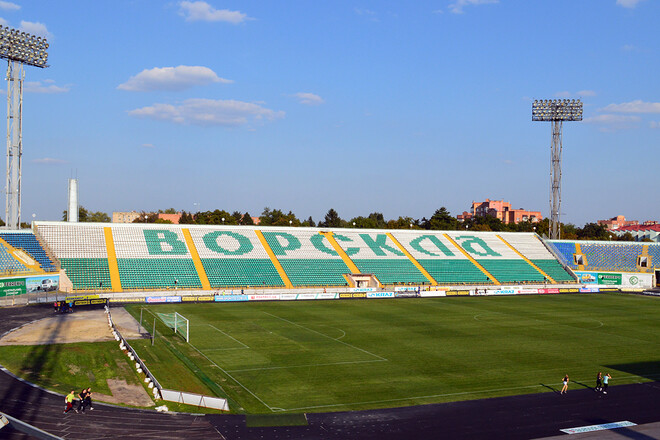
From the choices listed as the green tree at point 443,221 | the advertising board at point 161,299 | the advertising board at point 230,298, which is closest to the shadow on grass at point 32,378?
the advertising board at point 161,299

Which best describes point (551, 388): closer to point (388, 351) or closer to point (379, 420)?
point (379, 420)

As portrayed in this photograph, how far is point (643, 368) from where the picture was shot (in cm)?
3547

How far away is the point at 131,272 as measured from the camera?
64.9 meters

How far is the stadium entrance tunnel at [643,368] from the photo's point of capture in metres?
33.8

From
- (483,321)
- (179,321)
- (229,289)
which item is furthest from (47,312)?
(483,321)

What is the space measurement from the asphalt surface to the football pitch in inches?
67.2

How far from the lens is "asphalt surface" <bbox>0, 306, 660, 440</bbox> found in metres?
22.8

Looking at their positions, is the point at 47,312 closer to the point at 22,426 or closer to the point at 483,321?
the point at 22,426

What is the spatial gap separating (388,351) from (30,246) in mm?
44855

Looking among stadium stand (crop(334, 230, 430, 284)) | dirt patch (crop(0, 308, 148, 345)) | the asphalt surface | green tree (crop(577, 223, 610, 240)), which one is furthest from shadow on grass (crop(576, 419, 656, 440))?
green tree (crop(577, 223, 610, 240))

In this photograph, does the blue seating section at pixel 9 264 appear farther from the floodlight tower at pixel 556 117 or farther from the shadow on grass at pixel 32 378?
the floodlight tower at pixel 556 117

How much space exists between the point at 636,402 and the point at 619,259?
67.8 metres

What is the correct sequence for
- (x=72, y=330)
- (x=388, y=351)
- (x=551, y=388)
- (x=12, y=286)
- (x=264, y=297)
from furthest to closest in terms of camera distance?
(x=264, y=297), (x=12, y=286), (x=72, y=330), (x=388, y=351), (x=551, y=388)

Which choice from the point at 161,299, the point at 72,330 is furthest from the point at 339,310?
the point at 72,330
